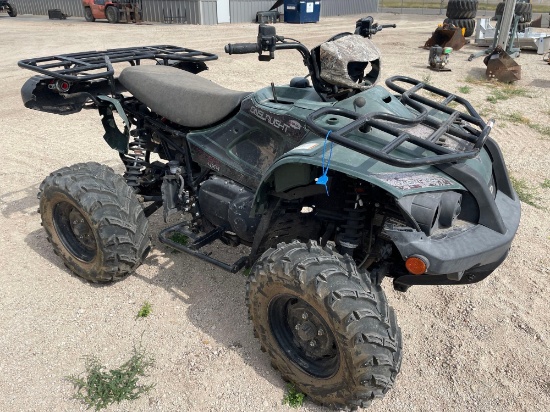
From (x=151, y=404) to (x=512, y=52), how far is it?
15.2m

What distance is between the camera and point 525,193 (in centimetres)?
549

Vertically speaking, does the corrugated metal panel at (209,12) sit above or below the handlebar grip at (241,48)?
below

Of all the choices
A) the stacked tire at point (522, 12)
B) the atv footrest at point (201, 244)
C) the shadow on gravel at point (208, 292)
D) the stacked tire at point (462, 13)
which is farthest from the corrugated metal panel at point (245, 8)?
the atv footrest at point (201, 244)

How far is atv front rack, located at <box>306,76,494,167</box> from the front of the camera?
235cm

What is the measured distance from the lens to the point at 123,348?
3252 mm

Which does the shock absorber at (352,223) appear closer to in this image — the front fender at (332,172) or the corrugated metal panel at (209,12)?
the front fender at (332,172)

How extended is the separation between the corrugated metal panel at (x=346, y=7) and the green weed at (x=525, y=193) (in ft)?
95.3

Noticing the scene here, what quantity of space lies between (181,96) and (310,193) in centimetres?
143

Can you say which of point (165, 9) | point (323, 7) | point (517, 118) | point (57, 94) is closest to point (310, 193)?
point (57, 94)

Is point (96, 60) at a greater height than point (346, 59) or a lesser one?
lesser

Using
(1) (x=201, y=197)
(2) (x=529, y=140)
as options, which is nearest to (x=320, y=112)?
(1) (x=201, y=197)

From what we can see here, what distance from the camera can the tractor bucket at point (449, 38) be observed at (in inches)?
641

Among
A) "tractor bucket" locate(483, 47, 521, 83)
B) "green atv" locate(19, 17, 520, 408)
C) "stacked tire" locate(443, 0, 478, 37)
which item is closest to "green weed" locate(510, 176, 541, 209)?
"green atv" locate(19, 17, 520, 408)

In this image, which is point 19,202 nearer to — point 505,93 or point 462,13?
point 505,93
